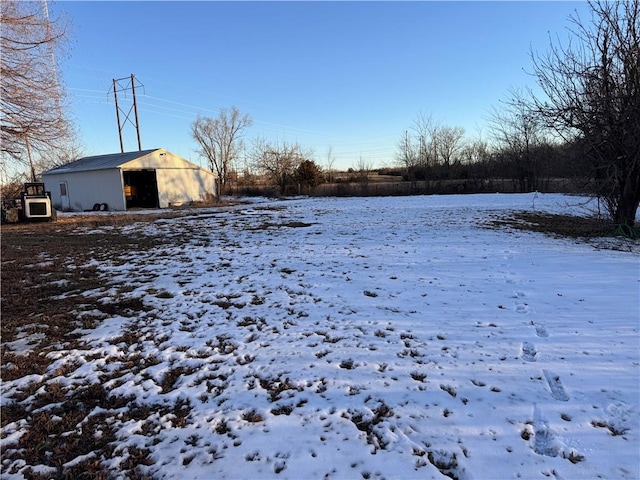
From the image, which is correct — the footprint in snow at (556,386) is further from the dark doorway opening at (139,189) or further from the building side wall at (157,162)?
the dark doorway opening at (139,189)

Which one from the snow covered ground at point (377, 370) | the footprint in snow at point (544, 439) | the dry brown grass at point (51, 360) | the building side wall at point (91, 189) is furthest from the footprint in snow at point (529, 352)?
the building side wall at point (91, 189)

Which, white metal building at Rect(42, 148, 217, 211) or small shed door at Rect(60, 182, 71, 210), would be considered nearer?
white metal building at Rect(42, 148, 217, 211)

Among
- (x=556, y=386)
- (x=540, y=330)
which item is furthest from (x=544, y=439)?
(x=540, y=330)

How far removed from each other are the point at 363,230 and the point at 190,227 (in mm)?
6541

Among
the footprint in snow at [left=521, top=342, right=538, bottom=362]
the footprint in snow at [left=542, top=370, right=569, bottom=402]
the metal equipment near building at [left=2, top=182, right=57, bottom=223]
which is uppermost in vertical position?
the metal equipment near building at [left=2, top=182, right=57, bottom=223]

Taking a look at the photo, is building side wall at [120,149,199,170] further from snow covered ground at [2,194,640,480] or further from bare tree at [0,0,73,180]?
snow covered ground at [2,194,640,480]

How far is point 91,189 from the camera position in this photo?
84.4ft

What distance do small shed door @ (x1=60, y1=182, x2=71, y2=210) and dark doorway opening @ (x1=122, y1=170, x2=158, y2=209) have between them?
3.67 m

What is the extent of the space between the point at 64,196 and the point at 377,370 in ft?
98.9

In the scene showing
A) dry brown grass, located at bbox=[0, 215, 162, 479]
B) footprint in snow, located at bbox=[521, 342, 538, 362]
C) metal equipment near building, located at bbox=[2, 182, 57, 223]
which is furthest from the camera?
metal equipment near building, located at bbox=[2, 182, 57, 223]

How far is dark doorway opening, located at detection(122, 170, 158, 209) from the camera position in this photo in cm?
2900

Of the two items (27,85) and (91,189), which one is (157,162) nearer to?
(91,189)

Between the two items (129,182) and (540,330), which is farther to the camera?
(129,182)

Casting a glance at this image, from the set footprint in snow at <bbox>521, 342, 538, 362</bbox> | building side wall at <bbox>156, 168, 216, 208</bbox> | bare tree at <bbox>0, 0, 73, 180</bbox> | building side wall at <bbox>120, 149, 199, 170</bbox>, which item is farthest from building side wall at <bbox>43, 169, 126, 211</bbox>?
footprint in snow at <bbox>521, 342, 538, 362</bbox>
